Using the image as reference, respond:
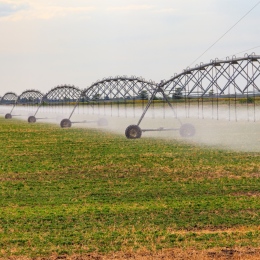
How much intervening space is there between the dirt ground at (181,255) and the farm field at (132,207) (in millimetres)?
21

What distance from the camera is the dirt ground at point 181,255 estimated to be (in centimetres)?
1348

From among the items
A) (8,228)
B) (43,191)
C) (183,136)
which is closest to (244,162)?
(43,191)

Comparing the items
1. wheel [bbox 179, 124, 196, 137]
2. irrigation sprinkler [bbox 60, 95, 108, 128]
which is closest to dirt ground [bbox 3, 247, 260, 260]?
wheel [bbox 179, 124, 196, 137]

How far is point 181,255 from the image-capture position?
1370cm

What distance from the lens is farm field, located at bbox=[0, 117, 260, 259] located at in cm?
1440

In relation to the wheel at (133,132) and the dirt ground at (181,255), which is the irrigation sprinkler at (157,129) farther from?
the dirt ground at (181,255)

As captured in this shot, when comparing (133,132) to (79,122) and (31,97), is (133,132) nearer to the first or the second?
(79,122)

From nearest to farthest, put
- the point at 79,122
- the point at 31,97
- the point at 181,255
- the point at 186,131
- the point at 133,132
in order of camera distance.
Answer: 1. the point at 181,255
2. the point at 133,132
3. the point at 186,131
4. the point at 79,122
5. the point at 31,97

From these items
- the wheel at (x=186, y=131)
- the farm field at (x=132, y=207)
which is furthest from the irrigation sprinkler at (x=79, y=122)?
the farm field at (x=132, y=207)

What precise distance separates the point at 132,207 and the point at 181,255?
203 inches

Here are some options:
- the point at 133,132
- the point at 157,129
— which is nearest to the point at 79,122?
the point at 133,132

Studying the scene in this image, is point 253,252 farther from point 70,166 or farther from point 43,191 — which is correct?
point 70,166

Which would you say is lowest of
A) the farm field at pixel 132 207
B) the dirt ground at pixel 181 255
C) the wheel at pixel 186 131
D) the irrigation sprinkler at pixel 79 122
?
the dirt ground at pixel 181 255

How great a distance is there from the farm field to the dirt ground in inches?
0.8
